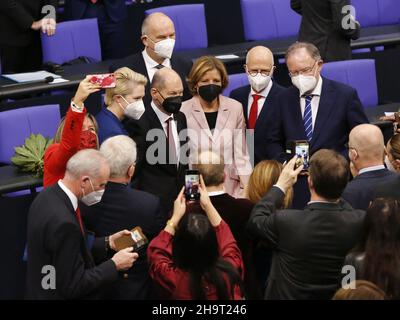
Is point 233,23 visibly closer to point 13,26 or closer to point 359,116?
point 13,26

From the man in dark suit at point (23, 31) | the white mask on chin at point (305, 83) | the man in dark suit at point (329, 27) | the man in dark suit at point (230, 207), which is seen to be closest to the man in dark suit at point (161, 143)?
the white mask on chin at point (305, 83)

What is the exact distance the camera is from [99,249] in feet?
18.9

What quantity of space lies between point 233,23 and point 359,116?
4.37m

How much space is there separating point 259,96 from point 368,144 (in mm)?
1533

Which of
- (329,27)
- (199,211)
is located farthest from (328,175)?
A: (329,27)

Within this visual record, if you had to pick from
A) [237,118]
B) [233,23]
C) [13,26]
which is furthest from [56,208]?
[233,23]

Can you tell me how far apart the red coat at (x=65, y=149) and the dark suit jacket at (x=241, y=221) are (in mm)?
911

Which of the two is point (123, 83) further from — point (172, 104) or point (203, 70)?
point (203, 70)

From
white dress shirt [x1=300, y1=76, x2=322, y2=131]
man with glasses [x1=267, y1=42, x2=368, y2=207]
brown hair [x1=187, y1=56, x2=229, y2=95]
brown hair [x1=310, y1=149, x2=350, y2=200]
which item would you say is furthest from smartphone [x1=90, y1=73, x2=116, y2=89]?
brown hair [x1=310, y1=149, x2=350, y2=200]

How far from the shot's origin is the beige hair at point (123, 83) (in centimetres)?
686

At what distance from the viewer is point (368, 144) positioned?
609 cm

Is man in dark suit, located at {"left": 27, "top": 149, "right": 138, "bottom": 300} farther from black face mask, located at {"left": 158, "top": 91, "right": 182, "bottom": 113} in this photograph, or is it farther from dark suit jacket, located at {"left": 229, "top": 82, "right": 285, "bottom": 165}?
dark suit jacket, located at {"left": 229, "top": 82, "right": 285, "bottom": 165}

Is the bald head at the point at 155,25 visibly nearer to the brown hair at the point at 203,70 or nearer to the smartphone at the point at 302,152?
the brown hair at the point at 203,70

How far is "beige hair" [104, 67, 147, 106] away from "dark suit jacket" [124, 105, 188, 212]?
0.20 metres
